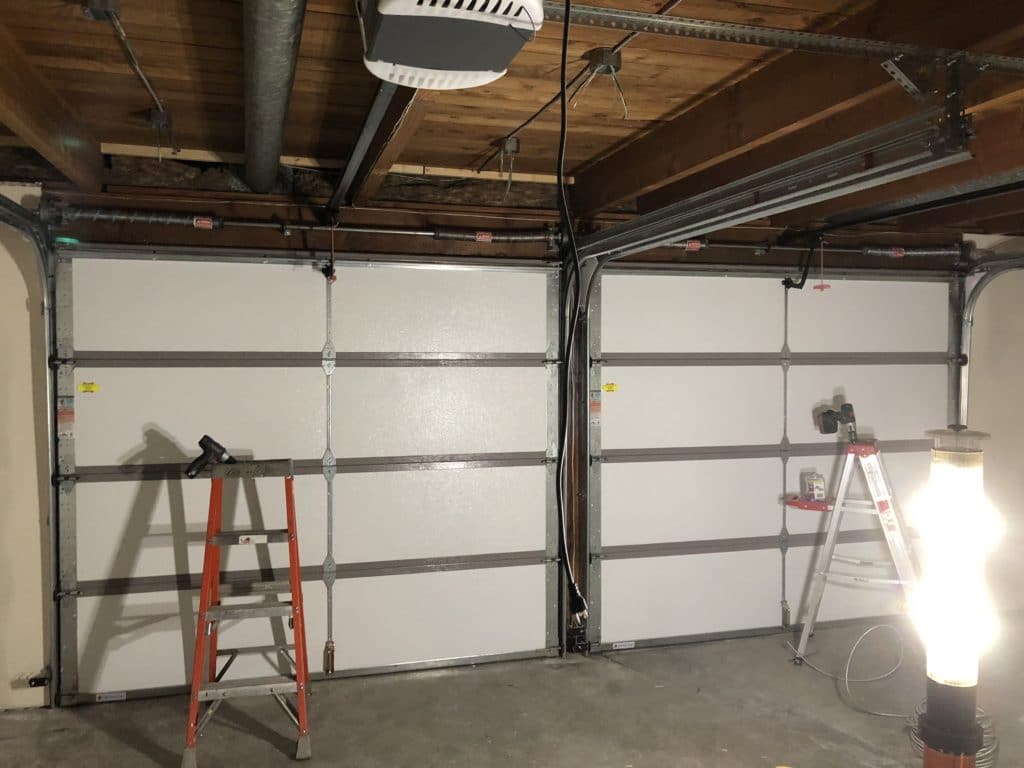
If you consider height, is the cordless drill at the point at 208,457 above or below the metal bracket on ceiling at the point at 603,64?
below

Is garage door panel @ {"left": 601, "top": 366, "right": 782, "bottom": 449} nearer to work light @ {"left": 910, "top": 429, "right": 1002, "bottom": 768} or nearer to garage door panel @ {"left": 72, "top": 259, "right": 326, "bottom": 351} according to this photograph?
garage door panel @ {"left": 72, "top": 259, "right": 326, "bottom": 351}

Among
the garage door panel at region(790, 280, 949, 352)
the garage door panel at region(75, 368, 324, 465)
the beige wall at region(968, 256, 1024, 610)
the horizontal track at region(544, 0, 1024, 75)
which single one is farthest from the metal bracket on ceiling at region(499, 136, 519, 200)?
the beige wall at region(968, 256, 1024, 610)

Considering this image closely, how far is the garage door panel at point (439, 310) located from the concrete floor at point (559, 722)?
68.0 inches

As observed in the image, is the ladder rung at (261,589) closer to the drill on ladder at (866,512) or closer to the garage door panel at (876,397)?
the drill on ladder at (866,512)

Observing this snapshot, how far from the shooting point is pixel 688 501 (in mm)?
4363

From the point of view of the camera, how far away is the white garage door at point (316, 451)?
3547 mm

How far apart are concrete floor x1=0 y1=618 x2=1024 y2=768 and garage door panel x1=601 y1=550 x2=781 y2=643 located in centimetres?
24

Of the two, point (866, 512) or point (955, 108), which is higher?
point (955, 108)

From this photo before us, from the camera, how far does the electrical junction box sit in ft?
3.81

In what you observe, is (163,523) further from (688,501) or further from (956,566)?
(956,566)

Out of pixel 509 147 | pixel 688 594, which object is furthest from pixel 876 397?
pixel 509 147

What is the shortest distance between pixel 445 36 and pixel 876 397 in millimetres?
4224

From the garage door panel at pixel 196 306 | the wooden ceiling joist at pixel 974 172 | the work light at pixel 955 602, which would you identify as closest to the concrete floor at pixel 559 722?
the garage door panel at pixel 196 306

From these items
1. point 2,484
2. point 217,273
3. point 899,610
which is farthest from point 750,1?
point 899,610
